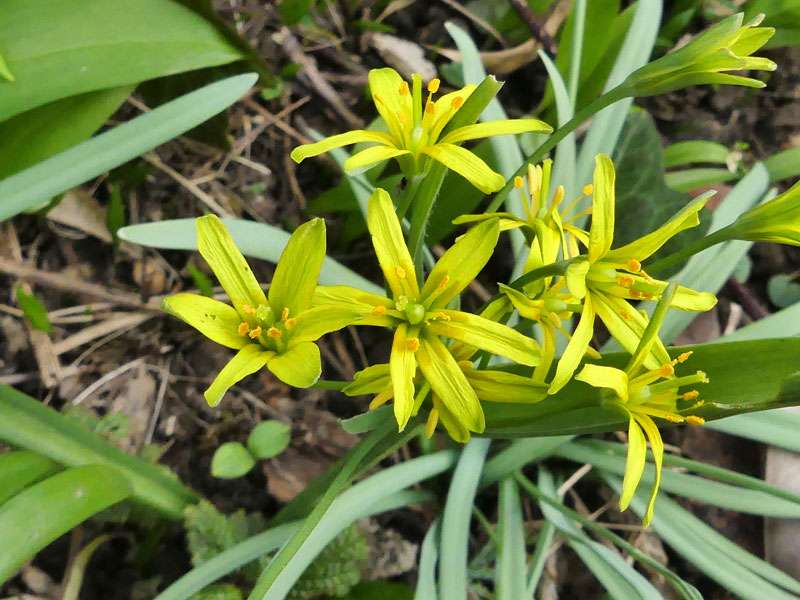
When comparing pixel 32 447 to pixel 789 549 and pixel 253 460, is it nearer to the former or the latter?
pixel 253 460

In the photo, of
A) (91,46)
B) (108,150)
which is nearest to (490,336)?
(108,150)

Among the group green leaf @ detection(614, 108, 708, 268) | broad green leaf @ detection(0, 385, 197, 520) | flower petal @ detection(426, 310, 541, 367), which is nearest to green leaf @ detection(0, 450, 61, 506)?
broad green leaf @ detection(0, 385, 197, 520)

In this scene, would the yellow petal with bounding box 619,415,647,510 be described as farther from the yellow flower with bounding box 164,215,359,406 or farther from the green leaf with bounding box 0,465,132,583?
the green leaf with bounding box 0,465,132,583

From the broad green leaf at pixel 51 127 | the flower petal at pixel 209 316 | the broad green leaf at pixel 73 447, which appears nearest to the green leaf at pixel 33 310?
the broad green leaf at pixel 51 127

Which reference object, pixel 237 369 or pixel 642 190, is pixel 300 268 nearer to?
pixel 237 369

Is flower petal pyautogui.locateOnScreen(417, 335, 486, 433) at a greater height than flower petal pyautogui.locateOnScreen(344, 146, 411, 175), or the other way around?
flower petal pyautogui.locateOnScreen(344, 146, 411, 175)

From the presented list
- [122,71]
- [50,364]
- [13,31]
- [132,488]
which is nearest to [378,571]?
[132,488]
